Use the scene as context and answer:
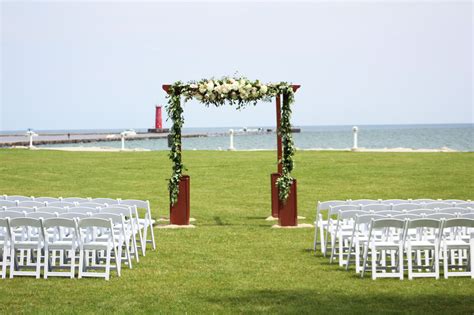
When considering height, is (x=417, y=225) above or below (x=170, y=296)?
above

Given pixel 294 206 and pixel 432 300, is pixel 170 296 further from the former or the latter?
pixel 294 206

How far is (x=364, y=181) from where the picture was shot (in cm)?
2916

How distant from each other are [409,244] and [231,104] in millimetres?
8392

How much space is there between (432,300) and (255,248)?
557cm

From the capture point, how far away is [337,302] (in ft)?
32.7

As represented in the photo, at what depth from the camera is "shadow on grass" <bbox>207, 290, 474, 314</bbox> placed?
9.47m

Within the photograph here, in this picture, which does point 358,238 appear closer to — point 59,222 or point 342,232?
point 342,232

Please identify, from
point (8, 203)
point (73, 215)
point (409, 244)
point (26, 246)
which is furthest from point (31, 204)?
point (409, 244)

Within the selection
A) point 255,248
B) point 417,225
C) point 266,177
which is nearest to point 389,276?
point 417,225

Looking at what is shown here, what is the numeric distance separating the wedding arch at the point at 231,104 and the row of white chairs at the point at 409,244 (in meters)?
4.88

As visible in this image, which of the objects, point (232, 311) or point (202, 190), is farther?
point (202, 190)

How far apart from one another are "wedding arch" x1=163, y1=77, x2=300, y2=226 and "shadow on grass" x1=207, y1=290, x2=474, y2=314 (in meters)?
8.06

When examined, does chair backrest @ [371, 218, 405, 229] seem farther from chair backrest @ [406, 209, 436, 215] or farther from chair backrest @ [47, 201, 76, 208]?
chair backrest @ [47, 201, 76, 208]

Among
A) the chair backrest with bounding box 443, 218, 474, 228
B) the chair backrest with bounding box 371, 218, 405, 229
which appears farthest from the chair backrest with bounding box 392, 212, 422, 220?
the chair backrest with bounding box 443, 218, 474, 228
